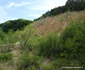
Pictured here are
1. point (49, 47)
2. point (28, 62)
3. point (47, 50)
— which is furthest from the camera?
point (47, 50)

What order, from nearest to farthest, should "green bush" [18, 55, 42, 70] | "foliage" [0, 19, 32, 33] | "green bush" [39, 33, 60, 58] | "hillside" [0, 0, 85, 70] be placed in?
"hillside" [0, 0, 85, 70] → "green bush" [18, 55, 42, 70] → "green bush" [39, 33, 60, 58] → "foliage" [0, 19, 32, 33]

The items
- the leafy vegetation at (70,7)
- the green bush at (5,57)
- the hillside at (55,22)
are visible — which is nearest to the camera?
the green bush at (5,57)

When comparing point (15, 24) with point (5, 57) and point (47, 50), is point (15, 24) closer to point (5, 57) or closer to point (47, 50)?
point (5, 57)

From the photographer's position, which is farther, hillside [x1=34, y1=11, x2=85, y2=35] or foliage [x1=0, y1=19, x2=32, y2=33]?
foliage [x1=0, y1=19, x2=32, y2=33]

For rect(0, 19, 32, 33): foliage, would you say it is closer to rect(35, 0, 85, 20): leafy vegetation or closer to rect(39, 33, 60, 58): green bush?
rect(35, 0, 85, 20): leafy vegetation

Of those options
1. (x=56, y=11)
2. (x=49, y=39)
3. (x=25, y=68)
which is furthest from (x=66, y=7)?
(x=25, y=68)

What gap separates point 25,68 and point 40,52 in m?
2.96

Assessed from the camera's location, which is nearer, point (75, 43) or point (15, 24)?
point (75, 43)

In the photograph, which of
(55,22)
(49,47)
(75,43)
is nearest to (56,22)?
(55,22)

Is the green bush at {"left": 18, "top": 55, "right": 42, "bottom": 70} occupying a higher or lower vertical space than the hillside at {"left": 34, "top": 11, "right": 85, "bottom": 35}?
lower

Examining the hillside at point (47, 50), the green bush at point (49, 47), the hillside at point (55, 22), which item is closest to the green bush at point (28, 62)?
the hillside at point (47, 50)

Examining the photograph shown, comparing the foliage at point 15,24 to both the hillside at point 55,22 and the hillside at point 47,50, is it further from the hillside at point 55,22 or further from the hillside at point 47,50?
the hillside at point 47,50

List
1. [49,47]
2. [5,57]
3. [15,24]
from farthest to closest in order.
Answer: [15,24]
[5,57]
[49,47]

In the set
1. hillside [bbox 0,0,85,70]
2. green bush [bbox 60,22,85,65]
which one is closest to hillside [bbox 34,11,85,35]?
hillside [bbox 0,0,85,70]
